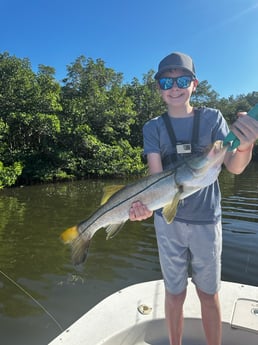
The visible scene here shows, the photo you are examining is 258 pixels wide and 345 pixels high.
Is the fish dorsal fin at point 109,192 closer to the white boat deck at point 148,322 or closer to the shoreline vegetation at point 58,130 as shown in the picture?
the white boat deck at point 148,322

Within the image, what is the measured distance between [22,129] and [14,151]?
2226mm

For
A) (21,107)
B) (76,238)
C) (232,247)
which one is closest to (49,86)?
(21,107)

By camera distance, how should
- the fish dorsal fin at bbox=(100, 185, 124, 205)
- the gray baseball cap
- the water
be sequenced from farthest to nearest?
1. the water
2. the fish dorsal fin at bbox=(100, 185, 124, 205)
3. the gray baseball cap

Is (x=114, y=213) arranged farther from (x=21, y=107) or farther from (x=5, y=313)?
(x=21, y=107)

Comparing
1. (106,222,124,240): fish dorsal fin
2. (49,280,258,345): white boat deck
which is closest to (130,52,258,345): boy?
(106,222,124,240): fish dorsal fin

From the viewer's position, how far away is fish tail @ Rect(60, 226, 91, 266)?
8.59 ft

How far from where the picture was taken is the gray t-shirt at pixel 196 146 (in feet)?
8.52

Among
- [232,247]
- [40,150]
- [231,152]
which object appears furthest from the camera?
[40,150]

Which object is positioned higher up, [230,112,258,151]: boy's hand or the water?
[230,112,258,151]: boy's hand

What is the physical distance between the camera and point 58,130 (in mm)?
24969

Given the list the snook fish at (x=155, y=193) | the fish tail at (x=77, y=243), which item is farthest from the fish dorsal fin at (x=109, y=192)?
the fish tail at (x=77, y=243)

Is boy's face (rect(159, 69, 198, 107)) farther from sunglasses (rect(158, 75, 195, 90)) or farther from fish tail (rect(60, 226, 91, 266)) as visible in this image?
fish tail (rect(60, 226, 91, 266))

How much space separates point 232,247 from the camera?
8.08 meters

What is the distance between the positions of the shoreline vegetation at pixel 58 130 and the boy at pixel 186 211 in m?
18.6
